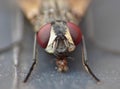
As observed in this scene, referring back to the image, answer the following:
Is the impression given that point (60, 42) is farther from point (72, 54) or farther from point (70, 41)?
point (72, 54)

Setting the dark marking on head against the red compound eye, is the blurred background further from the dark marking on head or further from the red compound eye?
the dark marking on head

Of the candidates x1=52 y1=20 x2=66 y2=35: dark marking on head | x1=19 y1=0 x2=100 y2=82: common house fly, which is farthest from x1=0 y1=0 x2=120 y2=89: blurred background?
x1=52 y1=20 x2=66 y2=35: dark marking on head

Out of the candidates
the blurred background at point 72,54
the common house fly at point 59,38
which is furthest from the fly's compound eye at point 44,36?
the blurred background at point 72,54

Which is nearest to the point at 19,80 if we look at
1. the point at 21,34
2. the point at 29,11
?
the point at 21,34

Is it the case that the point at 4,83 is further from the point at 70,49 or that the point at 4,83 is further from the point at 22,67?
the point at 70,49

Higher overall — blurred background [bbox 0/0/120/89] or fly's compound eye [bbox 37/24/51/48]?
fly's compound eye [bbox 37/24/51/48]

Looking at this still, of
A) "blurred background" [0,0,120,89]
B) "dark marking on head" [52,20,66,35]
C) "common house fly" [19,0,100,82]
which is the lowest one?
"blurred background" [0,0,120,89]

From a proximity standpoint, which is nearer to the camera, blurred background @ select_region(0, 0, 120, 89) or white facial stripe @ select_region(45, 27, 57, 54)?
blurred background @ select_region(0, 0, 120, 89)

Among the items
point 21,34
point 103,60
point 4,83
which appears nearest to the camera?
point 4,83

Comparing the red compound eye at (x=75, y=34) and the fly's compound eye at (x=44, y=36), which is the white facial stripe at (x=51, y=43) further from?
the red compound eye at (x=75, y=34)
